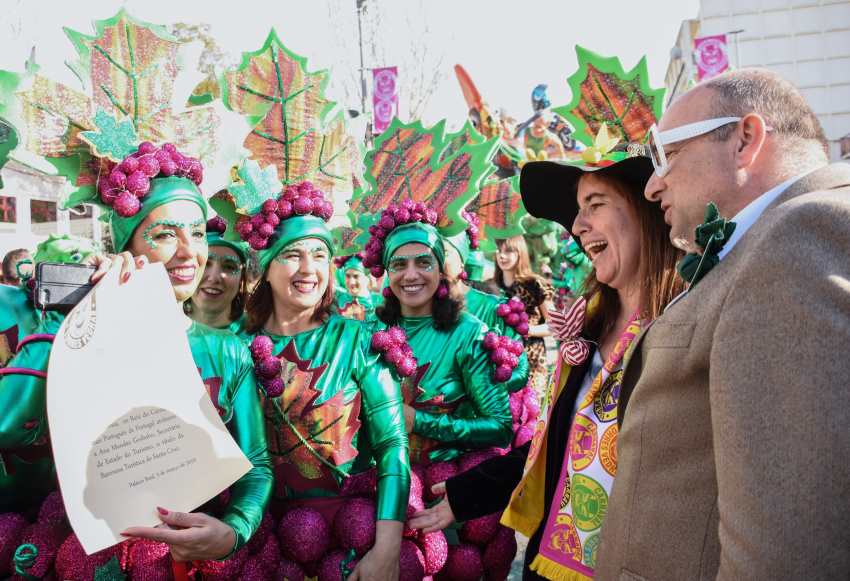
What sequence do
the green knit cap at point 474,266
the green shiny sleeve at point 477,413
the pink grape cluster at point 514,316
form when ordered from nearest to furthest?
the green shiny sleeve at point 477,413 < the pink grape cluster at point 514,316 < the green knit cap at point 474,266

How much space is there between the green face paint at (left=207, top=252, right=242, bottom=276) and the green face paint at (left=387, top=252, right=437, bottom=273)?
922 mm

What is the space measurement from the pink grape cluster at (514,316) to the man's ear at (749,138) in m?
2.92

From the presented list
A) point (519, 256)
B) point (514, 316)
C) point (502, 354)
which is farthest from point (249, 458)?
point (519, 256)

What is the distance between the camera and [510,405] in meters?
3.28

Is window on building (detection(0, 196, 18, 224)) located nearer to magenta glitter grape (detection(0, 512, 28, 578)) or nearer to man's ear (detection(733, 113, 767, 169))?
magenta glitter grape (detection(0, 512, 28, 578))

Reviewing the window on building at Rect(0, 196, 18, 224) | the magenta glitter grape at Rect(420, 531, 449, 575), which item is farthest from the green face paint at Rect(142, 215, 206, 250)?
the window on building at Rect(0, 196, 18, 224)

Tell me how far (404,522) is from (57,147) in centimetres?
163

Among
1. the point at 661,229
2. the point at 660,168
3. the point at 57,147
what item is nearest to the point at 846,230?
the point at 660,168

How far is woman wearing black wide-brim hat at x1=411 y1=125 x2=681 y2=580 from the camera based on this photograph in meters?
1.74

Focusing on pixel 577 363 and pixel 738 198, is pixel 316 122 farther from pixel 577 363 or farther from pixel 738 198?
pixel 738 198

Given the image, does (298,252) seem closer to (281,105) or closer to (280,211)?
(280,211)

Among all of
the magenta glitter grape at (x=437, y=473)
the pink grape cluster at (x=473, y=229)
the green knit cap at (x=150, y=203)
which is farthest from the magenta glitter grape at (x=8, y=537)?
the pink grape cluster at (x=473, y=229)

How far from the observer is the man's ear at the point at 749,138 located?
1.16 metres

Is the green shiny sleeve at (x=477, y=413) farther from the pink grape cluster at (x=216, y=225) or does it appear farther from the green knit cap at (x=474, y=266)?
the green knit cap at (x=474, y=266)
